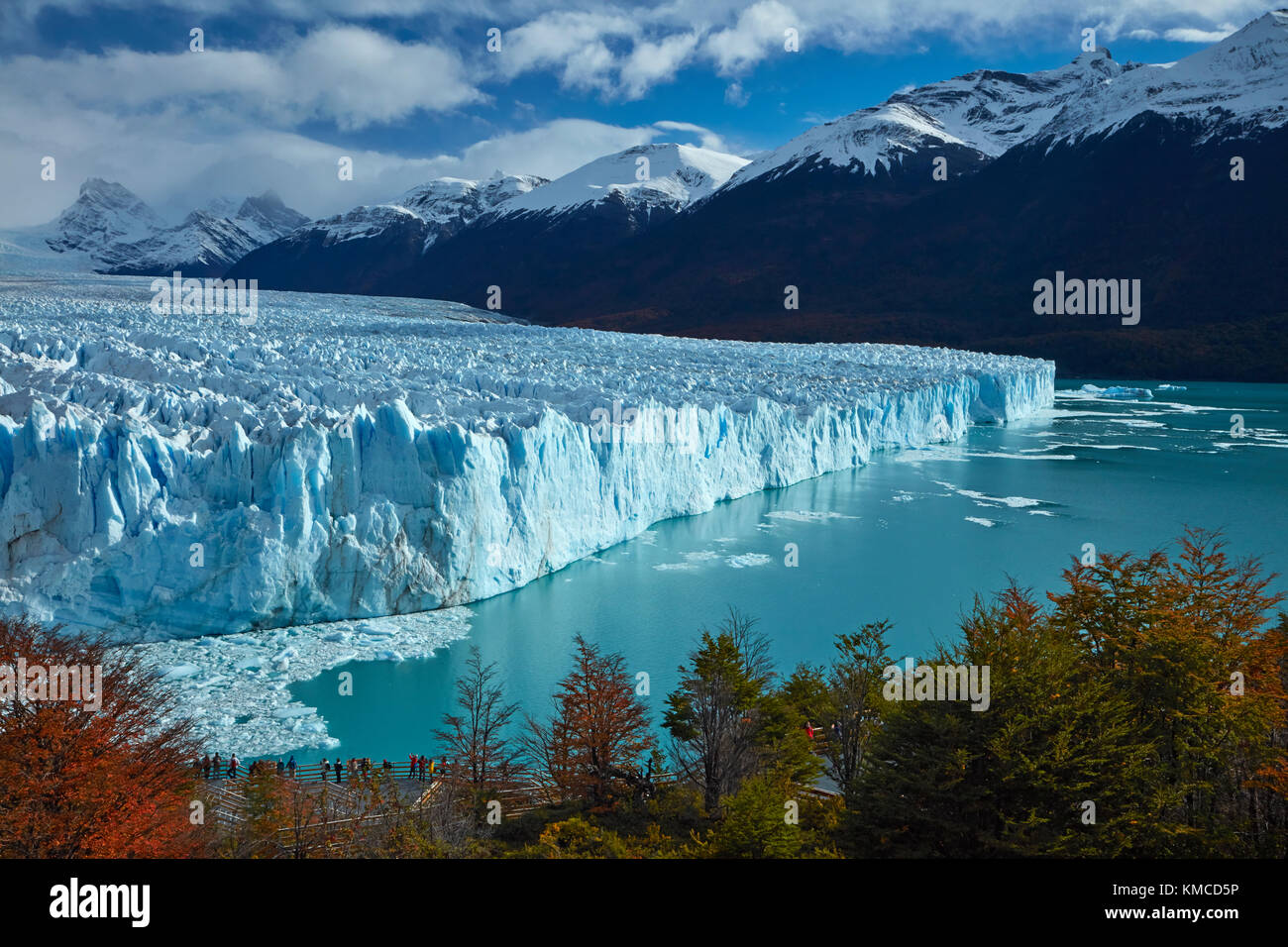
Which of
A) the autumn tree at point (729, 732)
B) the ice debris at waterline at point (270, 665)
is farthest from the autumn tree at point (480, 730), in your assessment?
the autumn tree at point (729, 732)

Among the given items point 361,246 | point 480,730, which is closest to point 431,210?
point 361,246

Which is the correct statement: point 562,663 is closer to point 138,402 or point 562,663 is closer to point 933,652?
point 933,652

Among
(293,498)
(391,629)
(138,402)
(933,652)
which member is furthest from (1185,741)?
(138,402)

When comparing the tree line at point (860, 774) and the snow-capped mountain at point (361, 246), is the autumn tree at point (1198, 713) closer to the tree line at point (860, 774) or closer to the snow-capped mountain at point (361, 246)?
the tree line at point (860, 774)

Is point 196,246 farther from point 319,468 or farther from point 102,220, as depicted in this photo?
point 319,468

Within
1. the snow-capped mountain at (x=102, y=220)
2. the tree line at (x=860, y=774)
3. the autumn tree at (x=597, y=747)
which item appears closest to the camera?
the tree line at (x=860, y=774)

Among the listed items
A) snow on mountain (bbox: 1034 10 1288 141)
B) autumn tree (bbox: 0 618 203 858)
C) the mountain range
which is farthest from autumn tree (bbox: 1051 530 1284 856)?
snow on mountain (bbox: 1034 10 1288 141)
